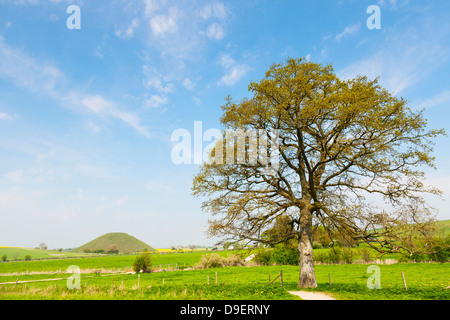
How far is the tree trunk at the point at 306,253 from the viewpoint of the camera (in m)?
16.7

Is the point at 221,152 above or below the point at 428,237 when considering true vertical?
above

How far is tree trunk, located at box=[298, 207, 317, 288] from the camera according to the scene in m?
16.7

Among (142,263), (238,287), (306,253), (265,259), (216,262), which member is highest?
(306,253)

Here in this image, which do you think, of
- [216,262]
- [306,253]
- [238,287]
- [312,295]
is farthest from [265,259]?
[312,295]

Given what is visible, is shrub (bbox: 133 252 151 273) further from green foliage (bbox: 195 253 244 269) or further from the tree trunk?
the tree trunk

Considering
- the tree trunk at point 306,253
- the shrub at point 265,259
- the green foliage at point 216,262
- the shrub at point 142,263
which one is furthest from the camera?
the shrub at point 265,259

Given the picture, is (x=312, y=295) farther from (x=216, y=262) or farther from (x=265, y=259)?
(x=265, y=259)

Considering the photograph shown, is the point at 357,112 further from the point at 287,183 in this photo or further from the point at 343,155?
the point at 287,183

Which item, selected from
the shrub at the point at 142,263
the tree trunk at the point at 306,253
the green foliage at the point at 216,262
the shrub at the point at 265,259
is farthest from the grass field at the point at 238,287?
the shrub at the point at 265,259

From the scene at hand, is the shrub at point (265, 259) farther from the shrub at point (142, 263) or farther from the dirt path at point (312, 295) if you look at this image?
the dirt path at point (312, 295)

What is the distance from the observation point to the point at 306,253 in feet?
54.8
